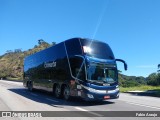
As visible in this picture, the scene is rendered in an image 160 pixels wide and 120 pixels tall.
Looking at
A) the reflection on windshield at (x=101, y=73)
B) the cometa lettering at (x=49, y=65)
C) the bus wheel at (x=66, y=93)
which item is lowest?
the bus wheel at (x=66, y=93)

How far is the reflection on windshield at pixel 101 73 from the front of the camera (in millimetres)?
15275

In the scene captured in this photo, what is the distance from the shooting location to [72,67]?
54.5 feet

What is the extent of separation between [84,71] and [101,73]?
3.23 ft

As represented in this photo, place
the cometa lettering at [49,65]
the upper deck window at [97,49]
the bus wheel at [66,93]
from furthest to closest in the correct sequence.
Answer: the cometa lettering at [49,65] → the bus wheel at [66,93] → the upper deck window at [97,49]

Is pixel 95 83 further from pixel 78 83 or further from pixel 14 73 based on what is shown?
pixel 14 73

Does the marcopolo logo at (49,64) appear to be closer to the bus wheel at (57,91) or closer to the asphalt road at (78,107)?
the bus wheel at (57,91)

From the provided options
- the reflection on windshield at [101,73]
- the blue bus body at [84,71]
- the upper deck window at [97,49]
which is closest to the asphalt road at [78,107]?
the blue bus body at [84,71]

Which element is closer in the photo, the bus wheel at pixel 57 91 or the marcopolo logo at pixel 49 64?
the bus wheel at pixel 57 91

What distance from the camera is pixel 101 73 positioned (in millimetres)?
15602

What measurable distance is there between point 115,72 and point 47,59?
7136mm

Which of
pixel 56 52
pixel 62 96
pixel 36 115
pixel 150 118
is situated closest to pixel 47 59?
pixel 56 52

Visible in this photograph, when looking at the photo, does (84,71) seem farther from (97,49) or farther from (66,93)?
(66,93)

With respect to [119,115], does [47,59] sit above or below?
above

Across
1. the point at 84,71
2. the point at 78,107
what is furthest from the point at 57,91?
the point at 78,107
